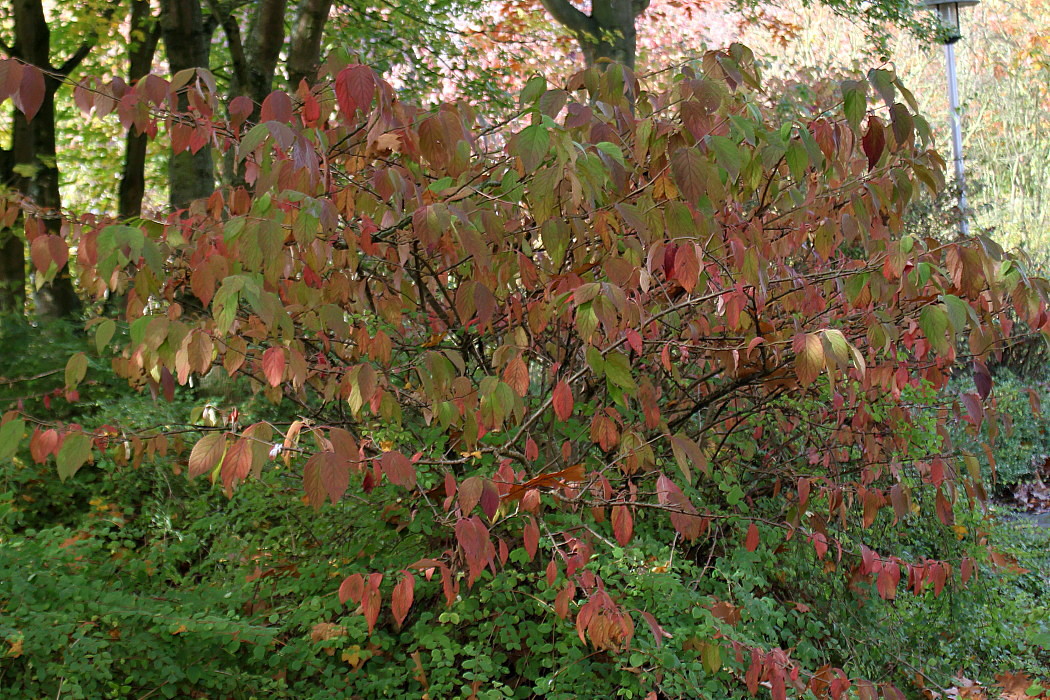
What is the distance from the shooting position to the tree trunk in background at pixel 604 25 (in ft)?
30.8

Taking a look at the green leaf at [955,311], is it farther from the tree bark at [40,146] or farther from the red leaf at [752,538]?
the tree bark at [40,146]

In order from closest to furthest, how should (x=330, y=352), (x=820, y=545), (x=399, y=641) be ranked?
(x=820, y=545) → (x=399, y=641) → (x=330, y=352)

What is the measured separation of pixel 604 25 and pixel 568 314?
23.1 ft

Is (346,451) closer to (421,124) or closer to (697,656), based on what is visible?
(421,124)

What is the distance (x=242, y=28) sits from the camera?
1088 centimetres

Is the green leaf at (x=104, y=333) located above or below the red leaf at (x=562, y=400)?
above

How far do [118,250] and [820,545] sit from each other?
241cm

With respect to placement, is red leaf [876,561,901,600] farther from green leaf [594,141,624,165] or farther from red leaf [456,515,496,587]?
green leaf [594,141,624,165]

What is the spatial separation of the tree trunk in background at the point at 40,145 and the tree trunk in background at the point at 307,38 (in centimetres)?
197

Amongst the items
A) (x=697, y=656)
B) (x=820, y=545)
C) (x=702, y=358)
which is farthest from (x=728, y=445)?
(x=697, y=656)

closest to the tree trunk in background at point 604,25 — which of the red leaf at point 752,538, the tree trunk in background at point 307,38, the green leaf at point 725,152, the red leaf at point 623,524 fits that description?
the tree trunk in background at point 307,38

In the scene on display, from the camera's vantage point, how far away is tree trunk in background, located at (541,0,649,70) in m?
9.39

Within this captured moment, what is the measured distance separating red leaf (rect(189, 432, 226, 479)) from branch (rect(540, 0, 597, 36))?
319 inches

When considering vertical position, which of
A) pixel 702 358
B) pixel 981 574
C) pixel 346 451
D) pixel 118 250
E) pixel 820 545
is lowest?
pixel 981 574
